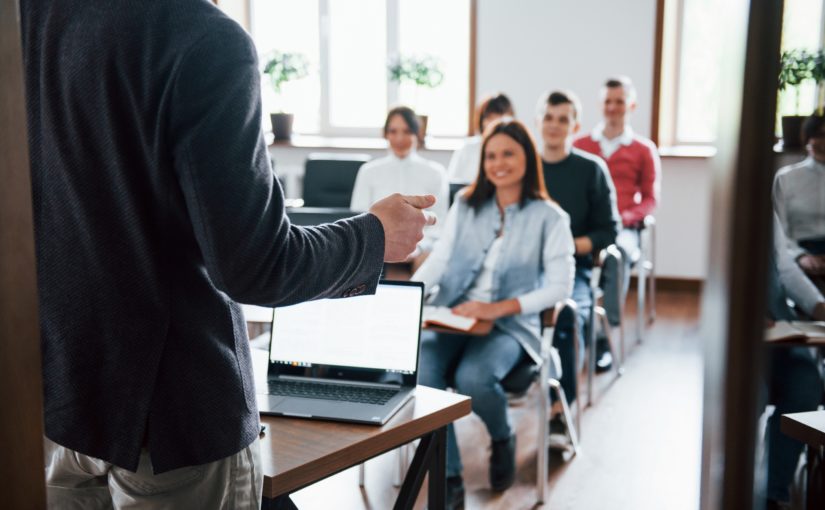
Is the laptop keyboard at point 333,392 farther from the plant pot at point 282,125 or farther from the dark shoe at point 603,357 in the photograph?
the plant pot at point 282,125

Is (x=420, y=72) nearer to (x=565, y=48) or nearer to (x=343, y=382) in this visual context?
(x=565, y=48)

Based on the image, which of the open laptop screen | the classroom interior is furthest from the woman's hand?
the open laptop screen

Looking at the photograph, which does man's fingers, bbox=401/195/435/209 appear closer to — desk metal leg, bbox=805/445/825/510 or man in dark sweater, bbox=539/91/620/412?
desk metal leg, bbox=805/445/825/510

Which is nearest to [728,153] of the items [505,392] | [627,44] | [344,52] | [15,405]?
[15,405]

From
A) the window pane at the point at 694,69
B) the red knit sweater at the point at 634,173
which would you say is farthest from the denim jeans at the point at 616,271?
the window pane at the point at 694,69

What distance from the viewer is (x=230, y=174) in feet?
2.97

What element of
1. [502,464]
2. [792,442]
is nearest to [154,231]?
[792,442]

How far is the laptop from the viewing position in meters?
1.83

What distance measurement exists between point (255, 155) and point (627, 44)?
601cm

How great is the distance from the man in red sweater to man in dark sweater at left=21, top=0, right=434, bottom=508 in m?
4.22

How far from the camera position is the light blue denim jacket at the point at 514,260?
3084 millimetres

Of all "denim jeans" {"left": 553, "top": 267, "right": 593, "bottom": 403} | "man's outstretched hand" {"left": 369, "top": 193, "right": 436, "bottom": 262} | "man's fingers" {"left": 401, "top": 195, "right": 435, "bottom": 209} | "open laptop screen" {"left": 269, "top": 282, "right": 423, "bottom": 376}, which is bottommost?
"denim jeans" {"left": 553, "top": 267, "right": 593, "bottom": 403}

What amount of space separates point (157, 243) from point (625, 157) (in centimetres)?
465

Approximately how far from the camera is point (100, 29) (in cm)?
93
